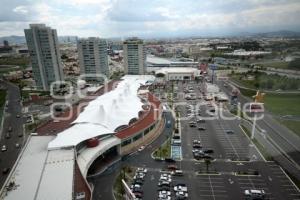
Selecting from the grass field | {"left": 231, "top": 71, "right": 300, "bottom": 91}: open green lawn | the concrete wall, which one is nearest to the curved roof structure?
the concrete wall

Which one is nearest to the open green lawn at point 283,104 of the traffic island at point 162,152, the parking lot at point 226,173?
the parking lot at point 226,173

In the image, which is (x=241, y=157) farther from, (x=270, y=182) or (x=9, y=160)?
(x=9, y=160)

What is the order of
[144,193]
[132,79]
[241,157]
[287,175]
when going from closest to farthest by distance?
1. [144,193]
2. [287,175]
3. [241,157]
4. [132,79]

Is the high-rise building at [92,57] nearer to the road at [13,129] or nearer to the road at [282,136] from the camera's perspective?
the road at [13,129]

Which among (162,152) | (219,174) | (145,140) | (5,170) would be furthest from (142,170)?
(5,170)

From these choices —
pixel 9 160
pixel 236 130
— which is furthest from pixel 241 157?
pixel 9 160

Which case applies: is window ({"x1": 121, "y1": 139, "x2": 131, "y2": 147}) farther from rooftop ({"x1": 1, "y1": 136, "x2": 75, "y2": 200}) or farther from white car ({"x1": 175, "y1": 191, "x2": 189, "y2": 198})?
white car ({"x1": 175, "y1": 191, "x2": 189, "y2": 198})

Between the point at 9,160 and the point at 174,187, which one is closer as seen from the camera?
the point at 174,187
